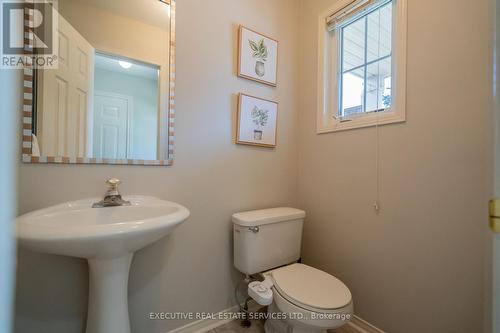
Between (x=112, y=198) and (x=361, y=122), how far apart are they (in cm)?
138

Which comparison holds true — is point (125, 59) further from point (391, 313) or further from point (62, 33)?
point (391, 313)

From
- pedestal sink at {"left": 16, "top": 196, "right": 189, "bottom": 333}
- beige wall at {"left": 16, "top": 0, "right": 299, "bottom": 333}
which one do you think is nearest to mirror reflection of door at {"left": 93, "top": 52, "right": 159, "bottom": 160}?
beige wall at {"left": 16, "top": 0, "right": 299, "bottom": 333}

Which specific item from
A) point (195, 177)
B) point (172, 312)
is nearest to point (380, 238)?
point (195, 177)

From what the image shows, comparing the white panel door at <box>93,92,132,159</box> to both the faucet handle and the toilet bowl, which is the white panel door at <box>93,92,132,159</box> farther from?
the toilet bowl

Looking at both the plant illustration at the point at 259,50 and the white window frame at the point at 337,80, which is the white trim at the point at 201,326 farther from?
the plant illustration at the point at 259,50

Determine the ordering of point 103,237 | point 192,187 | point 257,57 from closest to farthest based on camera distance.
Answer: point 103,237, point 192,187, point 257,57

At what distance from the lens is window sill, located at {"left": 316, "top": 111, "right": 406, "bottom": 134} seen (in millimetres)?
1173

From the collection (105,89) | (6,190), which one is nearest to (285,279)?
(6,190)

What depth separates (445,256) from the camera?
1004mm

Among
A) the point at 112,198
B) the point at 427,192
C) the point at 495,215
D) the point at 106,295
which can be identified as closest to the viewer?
the point at 495,215

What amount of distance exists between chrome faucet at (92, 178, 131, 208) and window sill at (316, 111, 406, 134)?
4.17ft

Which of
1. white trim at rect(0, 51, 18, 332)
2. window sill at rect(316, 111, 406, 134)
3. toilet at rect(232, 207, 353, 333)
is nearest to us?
white trim at rect(0, 51, 18, 332)

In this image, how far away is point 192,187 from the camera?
1.26m

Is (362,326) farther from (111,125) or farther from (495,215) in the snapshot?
(111,125)
